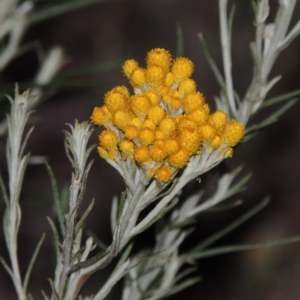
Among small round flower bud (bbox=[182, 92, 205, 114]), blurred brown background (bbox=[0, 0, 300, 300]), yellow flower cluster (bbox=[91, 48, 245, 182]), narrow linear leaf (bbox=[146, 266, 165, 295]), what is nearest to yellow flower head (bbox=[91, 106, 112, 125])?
yellow flower cluster (bbox=[91, 48, 245, 182])

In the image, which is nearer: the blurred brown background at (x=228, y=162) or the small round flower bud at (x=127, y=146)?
the small round flower bud at (x=127, y=146)

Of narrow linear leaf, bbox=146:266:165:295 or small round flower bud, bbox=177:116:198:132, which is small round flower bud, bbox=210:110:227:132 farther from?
narrow linear leaf, bbox=146:266:165:295

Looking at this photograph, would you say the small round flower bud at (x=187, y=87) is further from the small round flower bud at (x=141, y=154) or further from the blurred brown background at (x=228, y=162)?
the blurred brown background at (x=228, y=162)

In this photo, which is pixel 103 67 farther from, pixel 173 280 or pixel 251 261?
pixel 251 261

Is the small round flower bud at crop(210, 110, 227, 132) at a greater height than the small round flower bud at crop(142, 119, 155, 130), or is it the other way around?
the small round flower bud at crop(142, 119, 155, 130)

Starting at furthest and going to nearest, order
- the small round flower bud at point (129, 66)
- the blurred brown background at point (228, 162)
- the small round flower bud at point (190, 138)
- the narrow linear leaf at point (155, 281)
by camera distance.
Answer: the blurred brown background at point (228, 162)
the narrow linear leaf at point (155, 281)
the small round flower bud at point (129, 66)
the small round flower bud at point (190, 138)

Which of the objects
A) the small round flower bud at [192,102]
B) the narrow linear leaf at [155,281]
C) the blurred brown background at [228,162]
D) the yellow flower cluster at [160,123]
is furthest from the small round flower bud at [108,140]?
the blurred brown background at [228,162]

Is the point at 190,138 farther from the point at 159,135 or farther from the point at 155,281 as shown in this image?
the point at 155,281

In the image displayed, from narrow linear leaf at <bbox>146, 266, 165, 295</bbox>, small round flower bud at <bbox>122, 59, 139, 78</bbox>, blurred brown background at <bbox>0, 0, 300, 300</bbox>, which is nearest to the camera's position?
small round flower bud at <bbox>122, 59, 139, 78</bbox>
